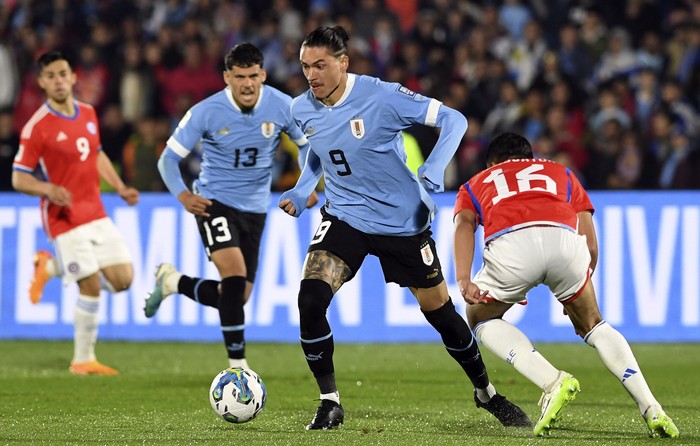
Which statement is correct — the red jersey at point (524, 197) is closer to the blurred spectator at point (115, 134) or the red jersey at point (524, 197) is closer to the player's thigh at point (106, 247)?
the player's thigh at point (106, 247)

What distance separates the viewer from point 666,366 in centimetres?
1100

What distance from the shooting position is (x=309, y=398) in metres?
8.85

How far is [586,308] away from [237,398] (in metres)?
1.95

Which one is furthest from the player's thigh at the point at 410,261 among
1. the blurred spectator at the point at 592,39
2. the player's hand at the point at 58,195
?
the blurred spectator at the point at 592,39

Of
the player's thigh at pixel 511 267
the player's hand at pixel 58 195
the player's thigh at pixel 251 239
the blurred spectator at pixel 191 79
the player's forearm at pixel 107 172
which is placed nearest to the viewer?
the player's thigh at pixel 511 267

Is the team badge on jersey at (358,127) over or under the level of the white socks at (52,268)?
over

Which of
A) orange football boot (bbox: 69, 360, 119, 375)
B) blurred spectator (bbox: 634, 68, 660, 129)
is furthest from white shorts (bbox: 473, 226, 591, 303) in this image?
blurred spectator (bbox: 634, 68, 660, 129)

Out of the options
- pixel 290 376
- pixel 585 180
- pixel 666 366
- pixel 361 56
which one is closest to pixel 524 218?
pixel 290 376

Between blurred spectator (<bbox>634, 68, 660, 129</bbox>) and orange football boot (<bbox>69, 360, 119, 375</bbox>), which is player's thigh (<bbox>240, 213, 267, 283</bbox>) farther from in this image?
blurred spectator (<bbox>634, 68, 660, 129</bbox>)

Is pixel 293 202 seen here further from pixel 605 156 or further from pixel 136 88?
pixel 136 88

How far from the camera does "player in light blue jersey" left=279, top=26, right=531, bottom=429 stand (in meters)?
7.07

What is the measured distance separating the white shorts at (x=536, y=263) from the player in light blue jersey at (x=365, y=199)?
0.48 meters

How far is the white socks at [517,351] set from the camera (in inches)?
264

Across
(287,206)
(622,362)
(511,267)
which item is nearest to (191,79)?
(287,206)
